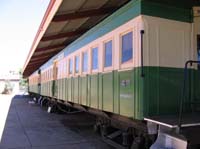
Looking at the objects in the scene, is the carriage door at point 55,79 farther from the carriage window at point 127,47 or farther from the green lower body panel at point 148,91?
the carriage window at point 127,47

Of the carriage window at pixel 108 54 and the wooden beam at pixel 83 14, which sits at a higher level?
the wooden beam at pixel 83 14

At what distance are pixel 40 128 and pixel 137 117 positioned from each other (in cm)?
596

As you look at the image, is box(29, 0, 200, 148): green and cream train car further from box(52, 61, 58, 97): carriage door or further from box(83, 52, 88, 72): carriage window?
box(52, 61, 58, 97): carriage door

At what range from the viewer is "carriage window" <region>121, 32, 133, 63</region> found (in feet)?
16.5

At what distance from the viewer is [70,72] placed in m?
9.87

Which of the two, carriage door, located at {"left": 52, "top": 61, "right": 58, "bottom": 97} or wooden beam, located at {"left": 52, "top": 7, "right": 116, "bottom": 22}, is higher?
wooden beam, located at {"left": 52, "top": 7, "right": 116, "bottom": 22}

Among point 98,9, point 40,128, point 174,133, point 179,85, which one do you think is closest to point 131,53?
point 179,85

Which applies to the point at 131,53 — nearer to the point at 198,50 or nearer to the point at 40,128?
the point at 198,50

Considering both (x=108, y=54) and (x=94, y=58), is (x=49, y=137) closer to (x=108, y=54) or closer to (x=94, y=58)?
(x=94, y=58)

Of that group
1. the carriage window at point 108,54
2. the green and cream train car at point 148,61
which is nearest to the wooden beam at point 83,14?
the green and cream train car at point 148,61

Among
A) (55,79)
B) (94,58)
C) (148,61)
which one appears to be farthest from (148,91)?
(55,79)

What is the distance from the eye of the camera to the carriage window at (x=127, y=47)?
5.04 m

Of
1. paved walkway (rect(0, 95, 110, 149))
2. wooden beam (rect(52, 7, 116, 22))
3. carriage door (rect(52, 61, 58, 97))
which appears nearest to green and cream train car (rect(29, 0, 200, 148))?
wooden beam (rect(52, 7, 116, 22))

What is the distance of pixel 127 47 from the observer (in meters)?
5.20
